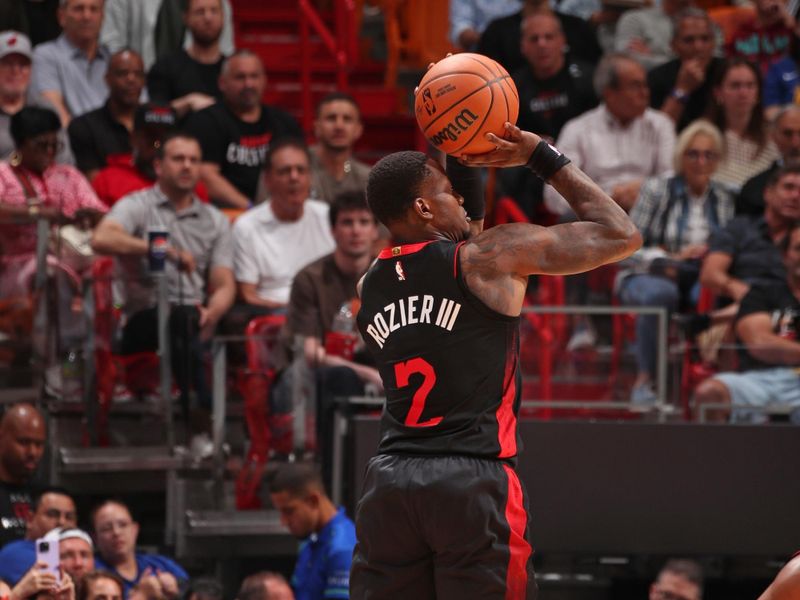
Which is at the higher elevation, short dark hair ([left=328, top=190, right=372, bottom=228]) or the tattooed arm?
short dark hair ([left=328, top=190, right=372, bottom=228])

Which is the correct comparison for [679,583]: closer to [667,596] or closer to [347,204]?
[667,596]

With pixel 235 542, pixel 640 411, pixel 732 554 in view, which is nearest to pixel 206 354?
pixel 235 542

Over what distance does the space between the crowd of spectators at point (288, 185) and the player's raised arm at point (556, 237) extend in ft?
10.6

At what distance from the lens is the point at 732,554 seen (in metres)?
8.19

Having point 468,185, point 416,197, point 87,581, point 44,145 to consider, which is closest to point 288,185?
point 44,145

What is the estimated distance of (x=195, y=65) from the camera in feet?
36.6

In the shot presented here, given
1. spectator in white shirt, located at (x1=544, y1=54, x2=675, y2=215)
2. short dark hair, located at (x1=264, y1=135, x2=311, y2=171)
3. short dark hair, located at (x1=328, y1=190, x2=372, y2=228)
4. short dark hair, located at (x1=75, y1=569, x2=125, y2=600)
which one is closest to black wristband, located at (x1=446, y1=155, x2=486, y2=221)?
short dark hair, located at (x1=75, y1=569, x2=125, y2=600)

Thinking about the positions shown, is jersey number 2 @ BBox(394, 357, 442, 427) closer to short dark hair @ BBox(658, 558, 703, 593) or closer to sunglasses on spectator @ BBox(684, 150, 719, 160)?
short dark hair @ BBox(658, 558, 703, 593)

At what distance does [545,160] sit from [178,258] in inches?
177

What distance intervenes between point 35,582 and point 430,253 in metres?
3.05

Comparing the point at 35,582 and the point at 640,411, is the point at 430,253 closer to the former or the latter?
the point at 35,582

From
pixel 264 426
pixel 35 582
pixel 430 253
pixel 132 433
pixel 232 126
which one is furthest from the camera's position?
pixel 232 126

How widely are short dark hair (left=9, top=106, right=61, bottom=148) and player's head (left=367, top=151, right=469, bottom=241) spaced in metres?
5.13

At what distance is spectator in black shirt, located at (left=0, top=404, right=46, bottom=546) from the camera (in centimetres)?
812
